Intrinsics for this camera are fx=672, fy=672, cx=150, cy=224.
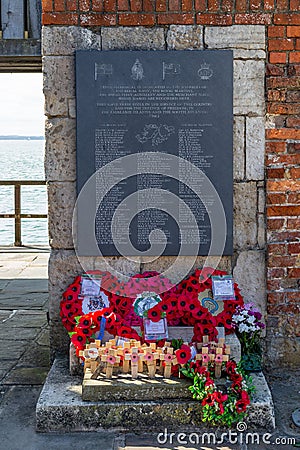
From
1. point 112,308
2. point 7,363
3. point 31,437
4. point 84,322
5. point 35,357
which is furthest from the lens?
point 35,357

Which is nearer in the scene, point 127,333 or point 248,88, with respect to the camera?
point 127,333

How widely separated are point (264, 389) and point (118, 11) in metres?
2.52

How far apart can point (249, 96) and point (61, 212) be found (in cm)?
145

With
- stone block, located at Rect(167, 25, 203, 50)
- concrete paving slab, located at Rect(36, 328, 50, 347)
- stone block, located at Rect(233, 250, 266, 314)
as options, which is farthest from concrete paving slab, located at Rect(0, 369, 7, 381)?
stone block, located at Rect(167, 25, 203, 50)

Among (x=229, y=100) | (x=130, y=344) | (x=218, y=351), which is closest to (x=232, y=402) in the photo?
(x=218, y=351)

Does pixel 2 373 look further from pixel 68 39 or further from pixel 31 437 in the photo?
pixel 68 39

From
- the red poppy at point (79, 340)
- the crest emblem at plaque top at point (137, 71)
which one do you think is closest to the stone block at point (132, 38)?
the crest emblem at plaque top at point (137, 71)

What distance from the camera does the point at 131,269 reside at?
14.6ft

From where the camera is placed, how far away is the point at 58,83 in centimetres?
439

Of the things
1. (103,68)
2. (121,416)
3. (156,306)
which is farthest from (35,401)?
(103,68)

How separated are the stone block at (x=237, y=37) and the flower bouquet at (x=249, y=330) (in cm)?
169

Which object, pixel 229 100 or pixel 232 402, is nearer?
pixel 232 402

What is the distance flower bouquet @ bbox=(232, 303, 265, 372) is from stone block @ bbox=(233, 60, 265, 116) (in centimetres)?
130

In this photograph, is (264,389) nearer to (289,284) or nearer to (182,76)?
(289,284)
